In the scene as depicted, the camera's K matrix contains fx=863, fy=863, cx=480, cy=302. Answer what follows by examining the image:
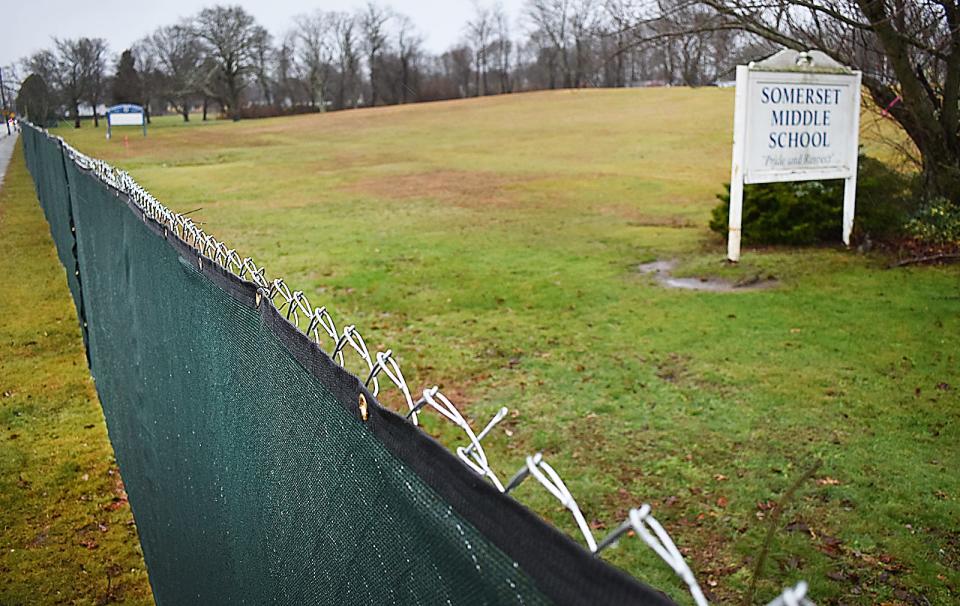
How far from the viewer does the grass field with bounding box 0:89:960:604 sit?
4.28m

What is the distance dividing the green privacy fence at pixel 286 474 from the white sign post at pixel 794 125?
332 inches

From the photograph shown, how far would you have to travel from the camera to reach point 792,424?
18.5 feet

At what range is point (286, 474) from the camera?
5.55 feet

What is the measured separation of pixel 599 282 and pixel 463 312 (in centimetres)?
205

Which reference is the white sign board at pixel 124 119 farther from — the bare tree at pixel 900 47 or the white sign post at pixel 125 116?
the bare tree at pixel 900 47

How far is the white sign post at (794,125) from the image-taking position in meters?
10.6

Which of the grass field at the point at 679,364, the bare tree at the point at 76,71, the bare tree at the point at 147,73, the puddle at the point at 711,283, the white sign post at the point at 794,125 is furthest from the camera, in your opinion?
the bare tree at the point at 147,73

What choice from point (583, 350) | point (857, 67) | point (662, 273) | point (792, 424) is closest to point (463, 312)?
point (583, 350)

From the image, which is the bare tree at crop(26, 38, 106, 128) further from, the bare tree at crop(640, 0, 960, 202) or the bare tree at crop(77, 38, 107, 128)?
the bare tree at crop(640, 0, 960, 202)

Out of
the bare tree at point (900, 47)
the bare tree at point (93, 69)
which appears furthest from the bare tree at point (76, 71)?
the bare tree at point (900, 47)

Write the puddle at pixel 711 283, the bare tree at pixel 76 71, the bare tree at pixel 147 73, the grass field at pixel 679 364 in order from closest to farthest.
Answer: the grass field at pixel 679 364 → the puddle at pixel 711 283 → the bare tree at pixel 76 71 → the bare tree at pixel 147 73

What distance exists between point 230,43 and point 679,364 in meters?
86.5

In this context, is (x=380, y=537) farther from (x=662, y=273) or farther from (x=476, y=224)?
(x=476, y=224)

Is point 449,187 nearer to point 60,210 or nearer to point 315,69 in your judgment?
point 60,210
